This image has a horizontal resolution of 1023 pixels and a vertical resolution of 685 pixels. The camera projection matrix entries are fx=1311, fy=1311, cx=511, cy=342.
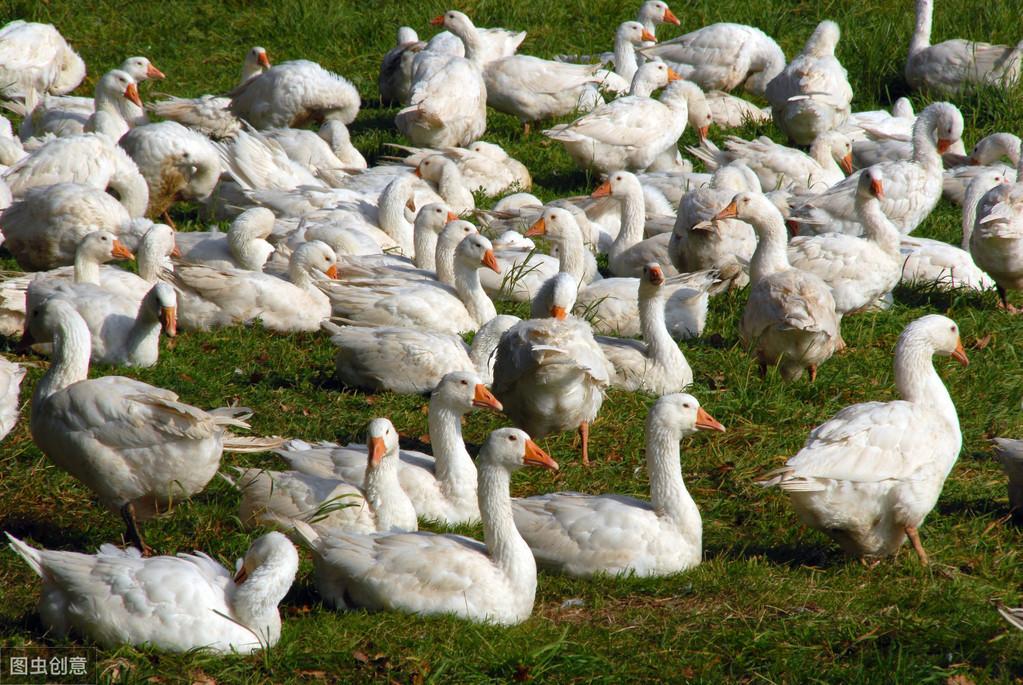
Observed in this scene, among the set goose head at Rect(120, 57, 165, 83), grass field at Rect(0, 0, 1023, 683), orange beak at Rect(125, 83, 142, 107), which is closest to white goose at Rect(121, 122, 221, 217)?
grass field at Rect(0, 0, 1023, 683)

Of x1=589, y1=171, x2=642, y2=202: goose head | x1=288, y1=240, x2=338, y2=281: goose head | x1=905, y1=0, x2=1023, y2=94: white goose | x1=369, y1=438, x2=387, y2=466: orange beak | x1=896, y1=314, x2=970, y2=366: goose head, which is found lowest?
x1=288, y1=240, x2=338, y2=281: goose head

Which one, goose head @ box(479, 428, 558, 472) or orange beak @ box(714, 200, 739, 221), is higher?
orange beak @ box(714, 200, 739, 221)

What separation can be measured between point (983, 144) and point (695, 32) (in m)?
4.01

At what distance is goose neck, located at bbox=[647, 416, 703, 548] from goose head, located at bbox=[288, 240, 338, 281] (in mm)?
3628

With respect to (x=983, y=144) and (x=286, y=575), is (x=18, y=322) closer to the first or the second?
(x=286, y=575)

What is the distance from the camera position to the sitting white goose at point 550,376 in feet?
22.7

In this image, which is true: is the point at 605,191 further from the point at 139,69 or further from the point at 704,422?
the point at 139,69

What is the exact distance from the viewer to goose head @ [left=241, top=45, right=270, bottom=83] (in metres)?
13.6

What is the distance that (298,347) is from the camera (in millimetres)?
8703

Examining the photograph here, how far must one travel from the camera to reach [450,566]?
17.5 feet

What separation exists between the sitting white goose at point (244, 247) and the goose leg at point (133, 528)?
367cm

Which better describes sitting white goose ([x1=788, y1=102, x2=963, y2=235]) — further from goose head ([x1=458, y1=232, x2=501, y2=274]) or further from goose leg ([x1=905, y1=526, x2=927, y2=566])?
goose leg ([x1=905, y1=526, x2=927, y2=566])

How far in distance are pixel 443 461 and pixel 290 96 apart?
738 cm

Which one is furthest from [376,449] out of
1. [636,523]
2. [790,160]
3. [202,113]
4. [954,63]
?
[954,63]
